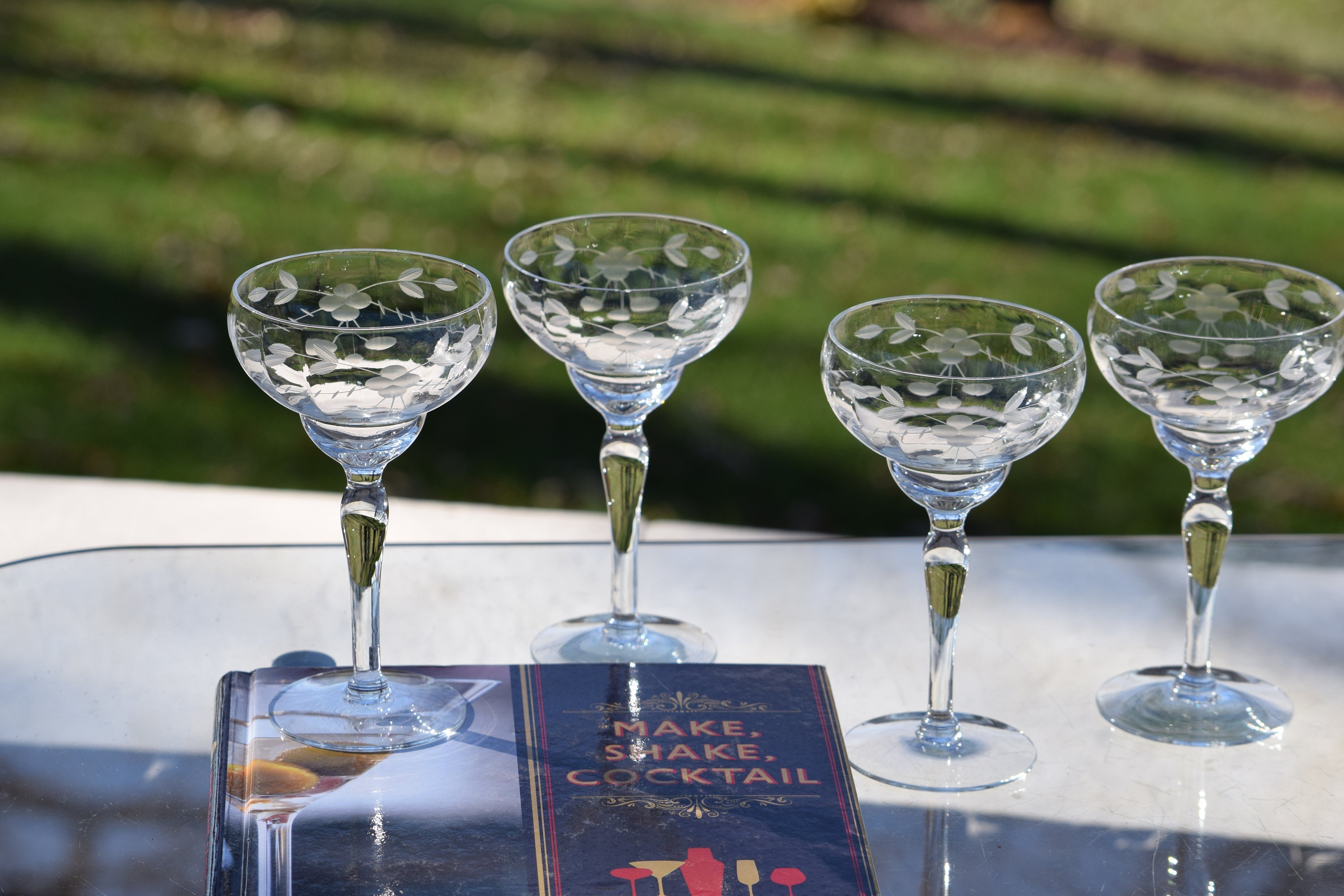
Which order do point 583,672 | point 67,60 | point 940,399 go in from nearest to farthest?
point 940,399, point 583,672, point 67,60

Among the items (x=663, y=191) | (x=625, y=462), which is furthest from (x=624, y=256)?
(x=663, y=191)

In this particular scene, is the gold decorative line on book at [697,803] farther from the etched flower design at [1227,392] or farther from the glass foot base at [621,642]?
the etched flower design at [1227,392]

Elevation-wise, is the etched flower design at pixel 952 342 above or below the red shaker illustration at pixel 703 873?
above

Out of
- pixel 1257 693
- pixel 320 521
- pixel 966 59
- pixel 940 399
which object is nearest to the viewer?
pixel 940 399

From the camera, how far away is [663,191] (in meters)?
4.97

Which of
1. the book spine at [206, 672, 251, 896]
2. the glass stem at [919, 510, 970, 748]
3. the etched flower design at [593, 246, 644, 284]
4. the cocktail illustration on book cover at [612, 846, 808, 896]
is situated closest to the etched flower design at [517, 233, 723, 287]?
the etched flower design at [593, 246, 644, 284]

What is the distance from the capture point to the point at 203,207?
456 cm

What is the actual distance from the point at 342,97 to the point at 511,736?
4.68 m

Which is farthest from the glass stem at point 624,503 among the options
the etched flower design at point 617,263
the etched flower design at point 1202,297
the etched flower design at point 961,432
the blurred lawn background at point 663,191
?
the blurred lawn background at point 663,191

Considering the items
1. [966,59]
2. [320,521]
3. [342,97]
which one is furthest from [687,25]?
[320,521]

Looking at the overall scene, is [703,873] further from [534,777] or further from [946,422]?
[946,422]

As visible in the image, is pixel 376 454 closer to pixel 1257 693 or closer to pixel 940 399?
pixel 940 399

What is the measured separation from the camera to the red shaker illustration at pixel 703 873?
3.47 ft

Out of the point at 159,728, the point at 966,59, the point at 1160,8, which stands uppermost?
the point at 1160,8
